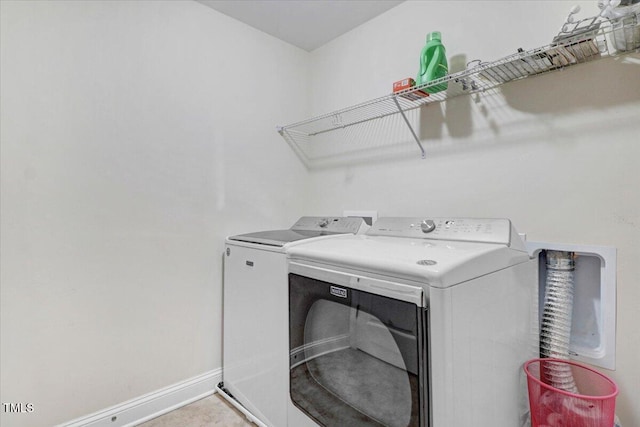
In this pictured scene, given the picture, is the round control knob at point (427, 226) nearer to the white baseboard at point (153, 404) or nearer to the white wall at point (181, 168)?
the white wall at point (181, 168)

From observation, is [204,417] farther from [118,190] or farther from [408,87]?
[408,87]

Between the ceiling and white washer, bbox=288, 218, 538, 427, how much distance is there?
1.39m

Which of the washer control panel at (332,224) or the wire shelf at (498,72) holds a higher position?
the wire shelf at (498,72)

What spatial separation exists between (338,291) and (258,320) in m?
0.61

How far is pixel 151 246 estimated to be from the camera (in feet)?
5.54

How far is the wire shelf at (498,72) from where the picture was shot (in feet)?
3.54

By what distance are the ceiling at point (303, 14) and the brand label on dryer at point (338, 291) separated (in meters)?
1.67

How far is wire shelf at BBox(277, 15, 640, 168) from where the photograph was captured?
42.5 inches

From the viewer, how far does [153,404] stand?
1.67 m

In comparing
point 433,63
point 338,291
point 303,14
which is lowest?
point 338,291

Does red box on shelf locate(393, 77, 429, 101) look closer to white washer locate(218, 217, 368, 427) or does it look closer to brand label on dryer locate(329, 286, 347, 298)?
white washer locate(218, 217, 368, 427)

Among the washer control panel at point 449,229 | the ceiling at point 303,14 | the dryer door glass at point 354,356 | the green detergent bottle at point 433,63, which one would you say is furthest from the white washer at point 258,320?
the ceiling at point 303,14

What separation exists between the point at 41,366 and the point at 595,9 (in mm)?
2683

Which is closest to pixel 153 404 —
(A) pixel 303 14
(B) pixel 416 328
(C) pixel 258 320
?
(C) pixel 258 320
